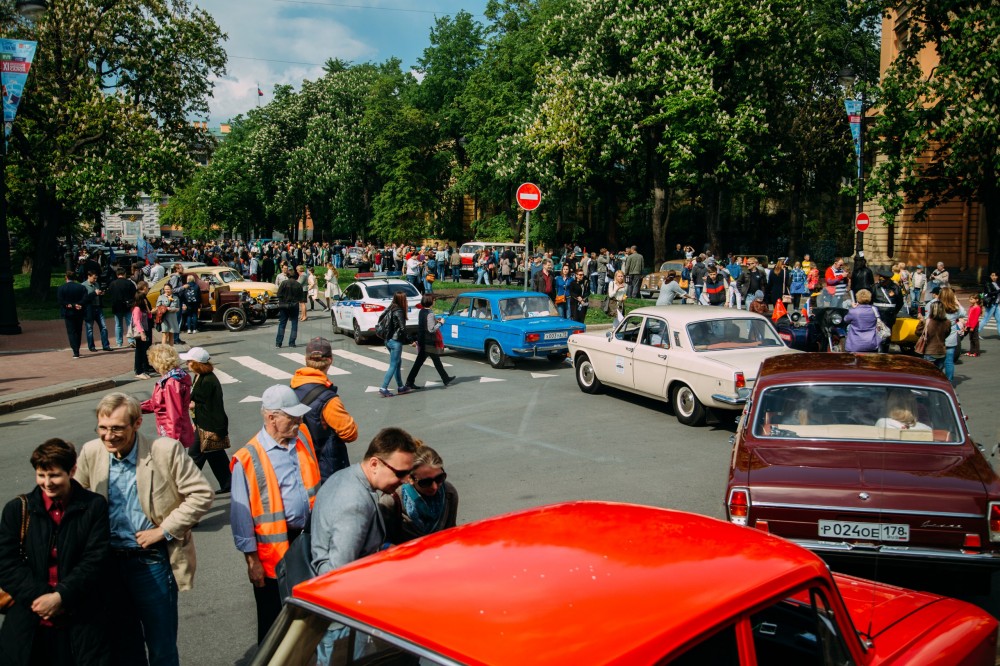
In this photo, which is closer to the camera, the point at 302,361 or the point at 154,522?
the point at 154,522

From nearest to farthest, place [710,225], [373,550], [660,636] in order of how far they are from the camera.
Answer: [660,636]
[373,550]
[710,225]

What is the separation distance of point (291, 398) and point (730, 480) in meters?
3.48

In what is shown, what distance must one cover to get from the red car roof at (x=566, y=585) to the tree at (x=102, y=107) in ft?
98.1

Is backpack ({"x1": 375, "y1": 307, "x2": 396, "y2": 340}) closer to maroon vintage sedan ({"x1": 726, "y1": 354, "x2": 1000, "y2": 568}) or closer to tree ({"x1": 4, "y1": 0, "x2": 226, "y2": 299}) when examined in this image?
maroon vintage sedan ({"x1": 726, "y1": 354, "x2": 1000, "y2": 568})

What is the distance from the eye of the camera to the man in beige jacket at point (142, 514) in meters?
4.38

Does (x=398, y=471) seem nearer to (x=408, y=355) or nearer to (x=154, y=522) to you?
(x=154, y=522)

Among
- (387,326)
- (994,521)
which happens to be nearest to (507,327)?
(387,326)

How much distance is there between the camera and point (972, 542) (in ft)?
19.3

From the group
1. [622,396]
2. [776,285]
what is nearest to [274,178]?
[776,285]

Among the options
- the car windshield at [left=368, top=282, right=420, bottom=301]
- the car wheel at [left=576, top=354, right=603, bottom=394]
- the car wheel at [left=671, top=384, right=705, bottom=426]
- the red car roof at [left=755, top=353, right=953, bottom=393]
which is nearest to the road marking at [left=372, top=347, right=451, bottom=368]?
the car windshield at [left=368, top=282, right=420, bottom=301]

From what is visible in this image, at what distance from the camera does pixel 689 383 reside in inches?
470

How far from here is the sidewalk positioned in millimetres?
15205

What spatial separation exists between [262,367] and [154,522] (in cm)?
1398

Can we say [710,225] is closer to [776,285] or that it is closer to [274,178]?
[776,285]
